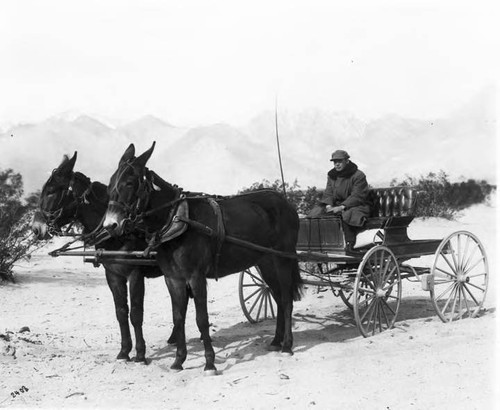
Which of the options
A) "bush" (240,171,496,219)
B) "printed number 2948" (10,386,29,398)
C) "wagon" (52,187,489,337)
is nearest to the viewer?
"printed number 2948" (10,386,29,398)

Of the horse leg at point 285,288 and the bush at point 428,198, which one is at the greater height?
the bush at point 428,198

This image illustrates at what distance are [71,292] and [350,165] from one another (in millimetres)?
6069

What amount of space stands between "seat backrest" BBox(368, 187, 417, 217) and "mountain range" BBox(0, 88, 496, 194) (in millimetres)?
26039

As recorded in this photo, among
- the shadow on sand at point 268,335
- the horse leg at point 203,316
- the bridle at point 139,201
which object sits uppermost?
the bridle at point 139,201

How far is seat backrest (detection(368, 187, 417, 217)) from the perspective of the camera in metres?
8.32

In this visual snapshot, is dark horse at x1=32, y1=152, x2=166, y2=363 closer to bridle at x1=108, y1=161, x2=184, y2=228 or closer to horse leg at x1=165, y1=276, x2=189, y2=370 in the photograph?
horse leg at x1=165, y1=276, x2=189, y2=370

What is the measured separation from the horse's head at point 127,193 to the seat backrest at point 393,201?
3601mm

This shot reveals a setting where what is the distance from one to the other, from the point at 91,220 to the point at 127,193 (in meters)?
1.12

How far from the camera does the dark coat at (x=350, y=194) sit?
7.85 m

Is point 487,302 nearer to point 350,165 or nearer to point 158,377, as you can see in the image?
point 350,165

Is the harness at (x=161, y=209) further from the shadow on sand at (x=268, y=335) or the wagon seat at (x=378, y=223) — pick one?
the wagon seat at (x=378, y=223)

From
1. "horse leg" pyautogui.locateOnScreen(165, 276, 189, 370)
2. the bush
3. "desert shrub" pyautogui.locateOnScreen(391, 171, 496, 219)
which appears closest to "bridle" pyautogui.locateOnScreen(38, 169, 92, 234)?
"horse leg" pyautogui.locateOnScreen(165, 276, 189, 370)

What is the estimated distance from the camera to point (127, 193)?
6.04m

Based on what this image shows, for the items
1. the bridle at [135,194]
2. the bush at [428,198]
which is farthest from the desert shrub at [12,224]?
the bush at [428,198]
